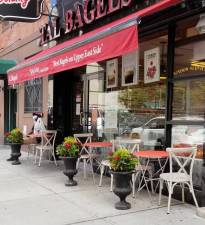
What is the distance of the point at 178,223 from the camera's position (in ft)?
17.2

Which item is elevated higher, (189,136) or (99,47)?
(99,47)

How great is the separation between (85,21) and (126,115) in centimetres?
224

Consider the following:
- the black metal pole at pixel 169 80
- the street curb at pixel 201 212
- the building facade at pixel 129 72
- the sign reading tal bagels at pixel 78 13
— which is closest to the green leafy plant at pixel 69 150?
the building facade at pixel 129 72

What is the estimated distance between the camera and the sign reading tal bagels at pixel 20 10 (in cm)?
1026

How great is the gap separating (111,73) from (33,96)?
422 cm

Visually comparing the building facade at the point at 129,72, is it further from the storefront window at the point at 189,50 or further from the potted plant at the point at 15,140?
the potted plant at the point at 15,140

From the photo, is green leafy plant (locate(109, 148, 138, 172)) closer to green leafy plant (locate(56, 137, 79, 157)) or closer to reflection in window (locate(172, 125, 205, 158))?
reflection in window (locate(172, 125, 205, 158))

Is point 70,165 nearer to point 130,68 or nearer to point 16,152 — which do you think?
point 130,68

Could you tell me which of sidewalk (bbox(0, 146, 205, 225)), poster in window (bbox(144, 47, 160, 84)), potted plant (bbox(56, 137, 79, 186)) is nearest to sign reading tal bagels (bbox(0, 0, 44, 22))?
poster in window (bbox(144, 47, 160, 84))

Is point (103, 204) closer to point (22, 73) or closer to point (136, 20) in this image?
point (136, 20)

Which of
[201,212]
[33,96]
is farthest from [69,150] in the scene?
[33,96]

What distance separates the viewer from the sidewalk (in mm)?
5328

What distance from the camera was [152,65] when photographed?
771 centimetres

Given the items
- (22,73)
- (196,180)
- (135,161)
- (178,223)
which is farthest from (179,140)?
(22,73)
